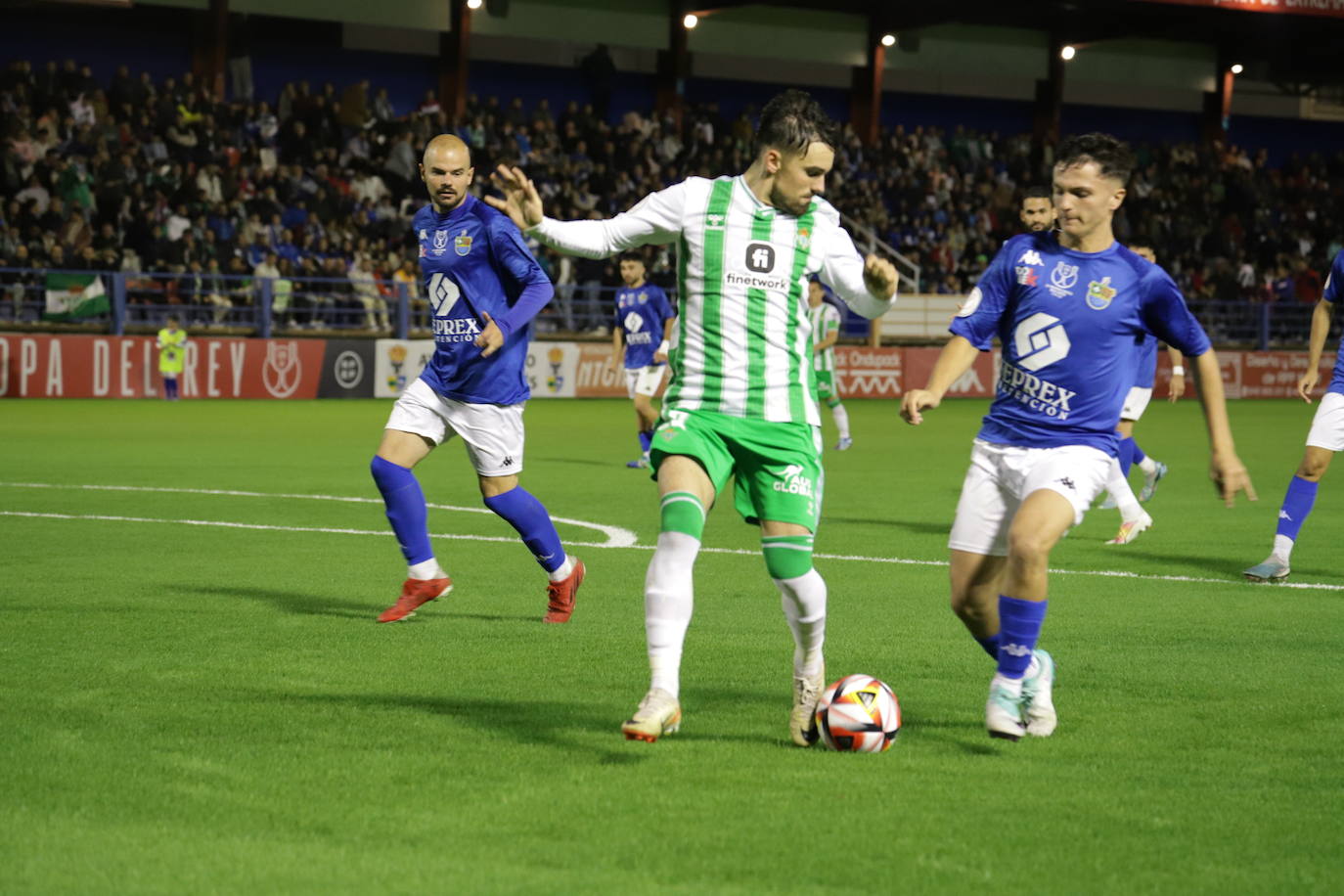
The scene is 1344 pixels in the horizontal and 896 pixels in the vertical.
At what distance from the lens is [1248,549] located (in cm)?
1142

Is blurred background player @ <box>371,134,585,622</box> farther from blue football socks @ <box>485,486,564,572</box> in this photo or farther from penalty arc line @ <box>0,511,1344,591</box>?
penalty arc line @ <box>0,511,1344,591</box>

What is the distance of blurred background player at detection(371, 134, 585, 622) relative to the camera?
327 inches

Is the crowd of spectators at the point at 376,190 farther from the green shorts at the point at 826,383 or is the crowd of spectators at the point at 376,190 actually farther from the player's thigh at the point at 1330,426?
the player's thigh at the point at 1330,426

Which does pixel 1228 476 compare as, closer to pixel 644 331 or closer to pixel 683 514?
pixel 683 514

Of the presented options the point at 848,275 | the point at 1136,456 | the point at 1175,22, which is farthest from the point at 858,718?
the point at 1175,22

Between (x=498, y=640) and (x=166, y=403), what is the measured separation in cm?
2179

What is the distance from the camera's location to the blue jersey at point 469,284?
844 centimetres

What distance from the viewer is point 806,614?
19.0ft

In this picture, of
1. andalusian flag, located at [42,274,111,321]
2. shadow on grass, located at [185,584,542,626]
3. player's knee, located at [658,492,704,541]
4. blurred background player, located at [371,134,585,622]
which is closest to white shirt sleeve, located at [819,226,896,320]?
player's knee, located at [658,492,704,541]

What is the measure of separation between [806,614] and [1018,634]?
0.70 meters

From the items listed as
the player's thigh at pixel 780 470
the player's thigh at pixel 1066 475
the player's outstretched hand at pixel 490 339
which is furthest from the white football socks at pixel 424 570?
the player's thigh at pixel 1066 475

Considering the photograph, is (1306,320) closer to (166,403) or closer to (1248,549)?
(166,403)

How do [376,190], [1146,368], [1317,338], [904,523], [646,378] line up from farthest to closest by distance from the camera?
[376,190] → [646,378] → [1146,368] → [904,523] → [1317,338]

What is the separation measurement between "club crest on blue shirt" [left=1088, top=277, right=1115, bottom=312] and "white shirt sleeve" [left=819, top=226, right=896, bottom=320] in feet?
2.14
